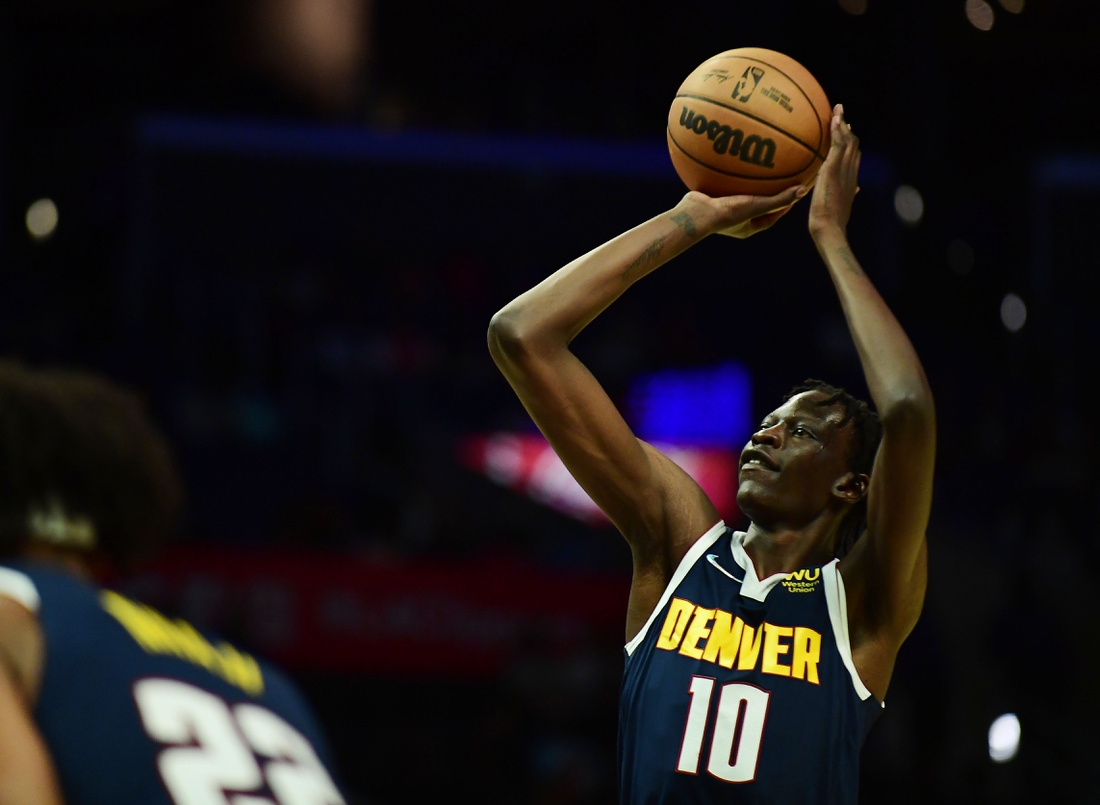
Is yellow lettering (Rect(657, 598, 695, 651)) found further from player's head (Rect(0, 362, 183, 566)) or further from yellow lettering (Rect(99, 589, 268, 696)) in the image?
player's head (Rect(0, 362, 183, 566))

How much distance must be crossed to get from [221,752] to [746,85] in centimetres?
208

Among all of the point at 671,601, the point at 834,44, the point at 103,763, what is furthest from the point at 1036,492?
the point at 103,763

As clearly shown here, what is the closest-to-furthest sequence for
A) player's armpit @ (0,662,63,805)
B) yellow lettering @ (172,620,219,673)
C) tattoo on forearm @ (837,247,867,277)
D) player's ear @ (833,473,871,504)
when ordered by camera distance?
player's armpit @ (0,662,63,805) < yellow lettering @ (172,620,219,673) < tattoo on forearm @ (837,247,867,277) < player's ear @ (833,473,871,504)

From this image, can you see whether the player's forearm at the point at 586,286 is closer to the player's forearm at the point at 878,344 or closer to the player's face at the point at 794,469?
the player's forearm at the point at 878,344

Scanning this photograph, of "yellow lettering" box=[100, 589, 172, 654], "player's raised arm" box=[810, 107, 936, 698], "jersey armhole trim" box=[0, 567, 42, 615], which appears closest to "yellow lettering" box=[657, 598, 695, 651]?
"player's raised arm" box=[810, 107, 936, 698]

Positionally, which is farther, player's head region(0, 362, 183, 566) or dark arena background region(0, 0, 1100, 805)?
dark arena background region(0, 0, 1100, 805)

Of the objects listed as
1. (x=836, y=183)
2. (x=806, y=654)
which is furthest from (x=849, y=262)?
(x=806, y=654)

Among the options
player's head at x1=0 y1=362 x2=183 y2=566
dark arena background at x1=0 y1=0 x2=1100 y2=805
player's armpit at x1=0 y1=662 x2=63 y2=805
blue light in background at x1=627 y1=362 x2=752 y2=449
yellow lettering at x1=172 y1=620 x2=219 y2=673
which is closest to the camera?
player's armpit at x1=0 y1=662 x2=63 y2=805

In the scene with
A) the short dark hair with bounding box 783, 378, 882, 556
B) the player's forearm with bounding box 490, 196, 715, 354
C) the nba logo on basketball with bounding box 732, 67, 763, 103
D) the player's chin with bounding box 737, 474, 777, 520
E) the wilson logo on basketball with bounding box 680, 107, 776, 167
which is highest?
the nba logo on basketball with bounding box 732, 67, 763, 103

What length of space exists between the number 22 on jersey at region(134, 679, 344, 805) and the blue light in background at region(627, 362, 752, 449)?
9.72m

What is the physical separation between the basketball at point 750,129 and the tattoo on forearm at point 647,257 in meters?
0.28

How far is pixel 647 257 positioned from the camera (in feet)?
9.53

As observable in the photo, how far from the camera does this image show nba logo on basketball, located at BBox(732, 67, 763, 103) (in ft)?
10.3

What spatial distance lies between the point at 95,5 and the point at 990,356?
7.58 metres
